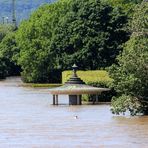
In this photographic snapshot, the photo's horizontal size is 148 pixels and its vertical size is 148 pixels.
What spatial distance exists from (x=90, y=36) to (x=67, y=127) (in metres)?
35.5

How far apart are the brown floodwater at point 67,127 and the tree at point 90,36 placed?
2238cm

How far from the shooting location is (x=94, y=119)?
32.8m

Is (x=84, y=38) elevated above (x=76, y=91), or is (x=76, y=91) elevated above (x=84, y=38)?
(x=84, y=38)

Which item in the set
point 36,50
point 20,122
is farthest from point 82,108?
point 36,50

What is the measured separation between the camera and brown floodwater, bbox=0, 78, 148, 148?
24.3 metres

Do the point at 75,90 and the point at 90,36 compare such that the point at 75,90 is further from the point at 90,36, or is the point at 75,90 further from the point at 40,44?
the point at 40,44

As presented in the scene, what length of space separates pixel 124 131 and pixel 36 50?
46262mm

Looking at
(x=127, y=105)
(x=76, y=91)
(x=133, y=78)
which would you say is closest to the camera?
(x=133, y=78)

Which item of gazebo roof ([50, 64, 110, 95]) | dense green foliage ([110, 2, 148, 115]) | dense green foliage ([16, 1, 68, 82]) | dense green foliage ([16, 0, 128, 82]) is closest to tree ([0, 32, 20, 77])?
dense green foliage ([16, 1, 68, 82])

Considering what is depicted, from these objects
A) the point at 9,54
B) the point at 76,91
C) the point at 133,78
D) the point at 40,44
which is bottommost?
the point at 9,54

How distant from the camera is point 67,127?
2945 cm

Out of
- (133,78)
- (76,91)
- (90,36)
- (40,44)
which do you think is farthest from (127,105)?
(40,44)

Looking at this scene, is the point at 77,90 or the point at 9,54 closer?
the point at 77,90

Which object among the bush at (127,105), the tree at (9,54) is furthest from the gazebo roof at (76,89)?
the tree at (9,54)
